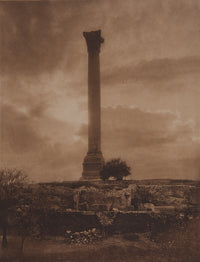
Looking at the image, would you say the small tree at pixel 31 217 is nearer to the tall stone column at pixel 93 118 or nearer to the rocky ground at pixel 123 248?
the rocky ground at pixel 123 248

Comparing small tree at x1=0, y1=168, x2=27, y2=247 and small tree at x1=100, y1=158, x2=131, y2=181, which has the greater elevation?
small tree at x1=100, y1=158, x2=131, y2=181

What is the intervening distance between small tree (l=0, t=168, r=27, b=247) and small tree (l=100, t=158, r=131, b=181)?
514cm

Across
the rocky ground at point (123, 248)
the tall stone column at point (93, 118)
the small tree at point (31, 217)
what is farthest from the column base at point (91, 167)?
the rocky ground at point (123, 248)

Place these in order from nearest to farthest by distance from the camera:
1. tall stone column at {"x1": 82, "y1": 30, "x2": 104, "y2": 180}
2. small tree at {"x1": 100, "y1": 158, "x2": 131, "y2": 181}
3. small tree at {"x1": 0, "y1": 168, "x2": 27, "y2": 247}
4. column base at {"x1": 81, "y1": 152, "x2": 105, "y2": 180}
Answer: small tree at {"x1": 0, "y1": 168, "x2": 27, "y2": 247} < small tree at {"x1": 100, "y1": 158, "x2": 131, "y2": 181} < column base at {"x1": 81, "y1": 152, "x2": 105, "y2": 180} < tall stone column at {"x1": 82, "y1": 30, "x2": 104, "y2": 180}

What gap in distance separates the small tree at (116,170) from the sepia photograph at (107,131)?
0.23 ft

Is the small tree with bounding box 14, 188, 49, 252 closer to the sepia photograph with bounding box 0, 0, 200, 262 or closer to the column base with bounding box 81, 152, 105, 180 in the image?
the sepia photograph with bounding box 0, 0, 200, 262

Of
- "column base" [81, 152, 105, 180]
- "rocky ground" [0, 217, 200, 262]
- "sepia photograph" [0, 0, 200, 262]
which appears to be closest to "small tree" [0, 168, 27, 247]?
"sepia photograph" [0, 0, 200, 262]

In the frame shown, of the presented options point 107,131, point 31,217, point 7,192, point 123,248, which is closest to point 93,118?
point 107,131

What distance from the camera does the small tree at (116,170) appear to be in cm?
1206

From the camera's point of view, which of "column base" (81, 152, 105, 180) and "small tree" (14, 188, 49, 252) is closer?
"small tree" (14, 188, 49, 252)

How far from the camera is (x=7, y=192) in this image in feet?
25.5

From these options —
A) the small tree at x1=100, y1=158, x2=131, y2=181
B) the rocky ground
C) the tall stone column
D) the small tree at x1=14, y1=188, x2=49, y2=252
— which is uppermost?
the tall stone column

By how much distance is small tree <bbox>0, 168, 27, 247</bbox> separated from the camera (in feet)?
24.9

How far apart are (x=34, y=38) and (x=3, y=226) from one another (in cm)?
725
